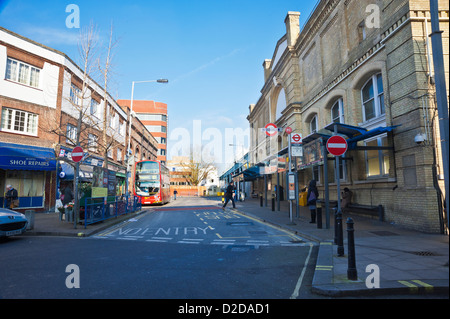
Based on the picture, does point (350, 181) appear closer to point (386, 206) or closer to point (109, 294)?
point (386, 206)

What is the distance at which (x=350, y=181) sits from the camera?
44.4 ft

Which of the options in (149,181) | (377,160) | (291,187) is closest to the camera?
(291,187)

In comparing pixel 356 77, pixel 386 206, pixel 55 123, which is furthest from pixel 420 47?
pixel 55 123

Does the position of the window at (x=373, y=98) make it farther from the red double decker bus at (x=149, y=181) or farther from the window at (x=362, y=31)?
the red double decker bus at (x=149, y=181)

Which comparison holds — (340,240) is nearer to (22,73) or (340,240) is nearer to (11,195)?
(11,195)

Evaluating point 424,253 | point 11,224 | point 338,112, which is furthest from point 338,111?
point 11,224

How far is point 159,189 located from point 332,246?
1897cm

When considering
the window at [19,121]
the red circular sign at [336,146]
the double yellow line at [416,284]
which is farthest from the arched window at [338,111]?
the window at [19,121]

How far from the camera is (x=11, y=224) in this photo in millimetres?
8523

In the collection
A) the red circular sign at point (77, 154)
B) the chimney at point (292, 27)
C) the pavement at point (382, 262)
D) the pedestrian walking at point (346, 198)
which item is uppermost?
the chimney at point (292, 27)

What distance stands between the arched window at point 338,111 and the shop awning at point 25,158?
15.2 metres

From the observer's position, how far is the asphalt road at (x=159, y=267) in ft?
13.6

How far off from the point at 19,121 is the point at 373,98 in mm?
19102

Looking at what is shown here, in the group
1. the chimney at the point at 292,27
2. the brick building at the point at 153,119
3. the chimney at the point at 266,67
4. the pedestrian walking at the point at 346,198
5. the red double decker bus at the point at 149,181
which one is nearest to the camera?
the pedestrian walking at the point at 346,198
